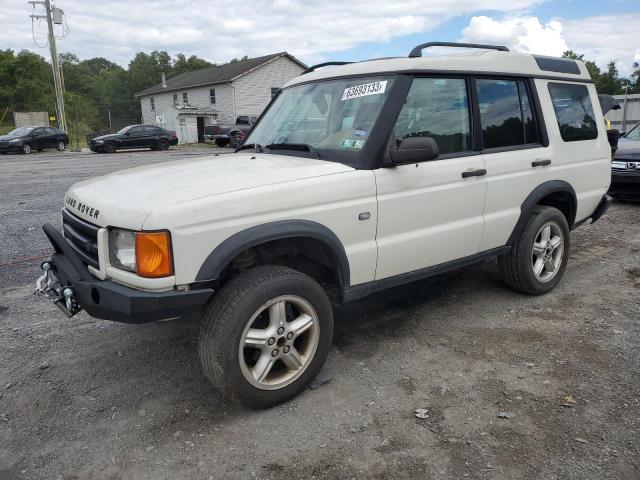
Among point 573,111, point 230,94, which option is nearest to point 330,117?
point 573,111

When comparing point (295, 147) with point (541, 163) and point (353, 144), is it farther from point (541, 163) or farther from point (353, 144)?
point (541, 163)

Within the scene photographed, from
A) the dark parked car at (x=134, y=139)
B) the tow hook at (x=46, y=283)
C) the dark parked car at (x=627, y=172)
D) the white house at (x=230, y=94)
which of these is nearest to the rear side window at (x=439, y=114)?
the tow hook at (x=46, y=283)

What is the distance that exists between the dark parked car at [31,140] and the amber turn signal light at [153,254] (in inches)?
1061

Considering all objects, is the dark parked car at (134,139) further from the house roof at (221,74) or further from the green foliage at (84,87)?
the house roof at (221,74)

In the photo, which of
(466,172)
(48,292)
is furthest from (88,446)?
(466,172)

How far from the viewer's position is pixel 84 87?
8081 centimetres

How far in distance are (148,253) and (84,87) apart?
89298 millimetres

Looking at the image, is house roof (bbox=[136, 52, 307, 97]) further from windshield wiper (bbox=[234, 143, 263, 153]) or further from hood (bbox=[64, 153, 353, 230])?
hood (bbox=[64, 153, 353, 230])

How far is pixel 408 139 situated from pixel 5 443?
9.34 feet

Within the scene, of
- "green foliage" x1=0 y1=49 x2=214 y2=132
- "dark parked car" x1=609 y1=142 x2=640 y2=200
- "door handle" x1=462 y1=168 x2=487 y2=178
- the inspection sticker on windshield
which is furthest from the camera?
"green foliage" x1=0 y1=49 x2=214 y2=132

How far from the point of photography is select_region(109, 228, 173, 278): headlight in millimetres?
2580

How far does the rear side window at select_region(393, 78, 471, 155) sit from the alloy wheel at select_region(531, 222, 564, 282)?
129 centimetres

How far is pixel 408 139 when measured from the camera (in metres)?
3.23

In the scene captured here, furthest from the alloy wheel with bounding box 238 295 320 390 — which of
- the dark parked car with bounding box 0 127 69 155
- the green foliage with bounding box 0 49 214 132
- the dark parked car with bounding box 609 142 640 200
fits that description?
the green foliage with bounding box 0 49 214 132
